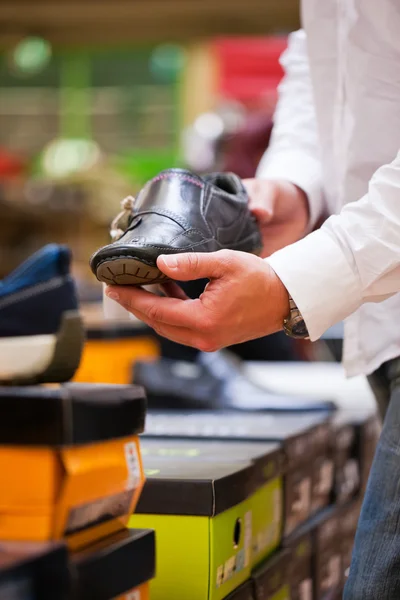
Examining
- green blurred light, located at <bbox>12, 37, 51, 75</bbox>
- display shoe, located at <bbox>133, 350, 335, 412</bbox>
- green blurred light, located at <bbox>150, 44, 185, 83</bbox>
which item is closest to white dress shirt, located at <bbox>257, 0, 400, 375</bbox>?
display shoe, located at <bbox>133, 350, 335, 412</bbox>

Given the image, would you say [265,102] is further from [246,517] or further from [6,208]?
[246,517]

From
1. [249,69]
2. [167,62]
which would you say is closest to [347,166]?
[249,69]

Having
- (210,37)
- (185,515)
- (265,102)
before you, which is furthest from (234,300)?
(210,37)

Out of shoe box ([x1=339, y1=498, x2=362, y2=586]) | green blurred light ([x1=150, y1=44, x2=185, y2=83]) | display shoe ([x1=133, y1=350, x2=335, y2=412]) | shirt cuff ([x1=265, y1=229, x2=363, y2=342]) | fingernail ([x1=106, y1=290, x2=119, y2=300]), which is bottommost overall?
shoe box ([x1=339, y1=498, x2=362, y2=586])

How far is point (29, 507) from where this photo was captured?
56 cm

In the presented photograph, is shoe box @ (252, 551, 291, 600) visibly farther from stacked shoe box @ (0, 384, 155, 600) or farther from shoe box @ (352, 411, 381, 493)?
shoe box @ (352, 411, 381, 493)

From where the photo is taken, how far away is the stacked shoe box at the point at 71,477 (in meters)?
0.56

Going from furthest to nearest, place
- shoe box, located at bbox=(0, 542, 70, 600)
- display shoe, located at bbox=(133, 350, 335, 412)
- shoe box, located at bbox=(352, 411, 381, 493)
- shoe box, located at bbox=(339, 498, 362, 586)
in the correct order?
display shoe, located at bbox=(133, 350, 335, 412)
shoe box, located at bbox=(352, 411, 381, 493)
shoe box, located at bbox=(339, 498, 362, 586)
shoe box, located at bbox=(0, 542, 70, 600)

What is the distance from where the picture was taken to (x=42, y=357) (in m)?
0.86

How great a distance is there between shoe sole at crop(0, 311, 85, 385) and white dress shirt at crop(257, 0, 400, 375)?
25cm

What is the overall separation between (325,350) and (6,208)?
2584 mm

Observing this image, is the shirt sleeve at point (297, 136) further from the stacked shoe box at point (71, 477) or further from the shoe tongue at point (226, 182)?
the stacked shoe box at point (71, 477)

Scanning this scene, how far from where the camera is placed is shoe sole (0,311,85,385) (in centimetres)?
82

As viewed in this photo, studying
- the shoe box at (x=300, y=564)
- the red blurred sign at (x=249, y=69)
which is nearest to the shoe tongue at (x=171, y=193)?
the shoe box at (x=300, y=564)
